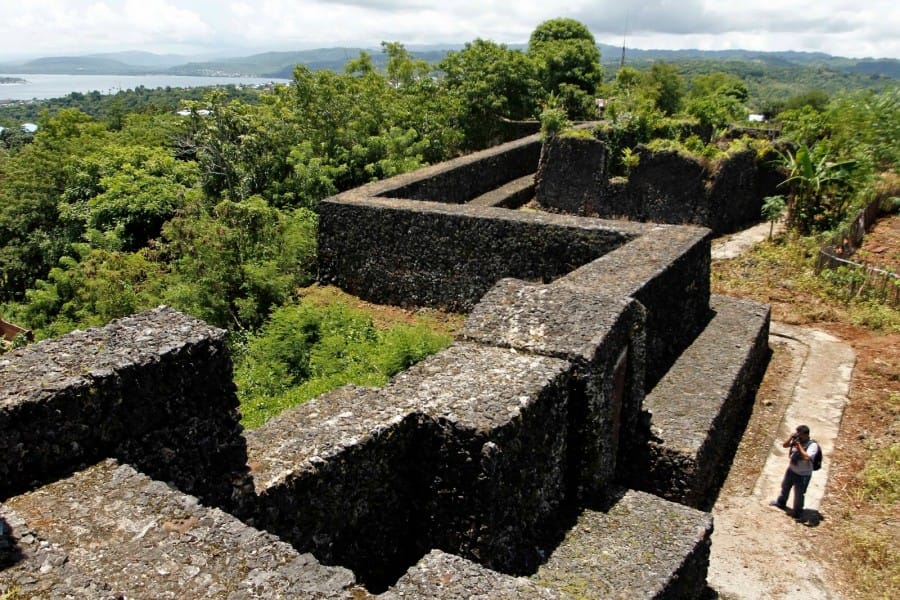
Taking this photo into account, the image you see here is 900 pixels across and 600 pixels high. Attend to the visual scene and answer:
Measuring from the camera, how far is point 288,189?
14750 millimetres

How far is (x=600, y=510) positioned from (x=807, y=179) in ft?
41.7

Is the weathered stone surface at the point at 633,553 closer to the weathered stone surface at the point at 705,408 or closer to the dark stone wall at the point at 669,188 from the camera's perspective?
the weathered stone surface at the point at 705,408

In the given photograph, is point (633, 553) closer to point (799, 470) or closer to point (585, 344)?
point (585, 344)

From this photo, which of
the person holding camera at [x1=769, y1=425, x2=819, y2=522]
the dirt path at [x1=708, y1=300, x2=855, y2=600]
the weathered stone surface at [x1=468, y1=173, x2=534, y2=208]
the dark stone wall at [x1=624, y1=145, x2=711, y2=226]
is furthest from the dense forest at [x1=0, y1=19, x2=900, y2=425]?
the person holding camera at [x1=769, y1=425, x2=819, y2=522]

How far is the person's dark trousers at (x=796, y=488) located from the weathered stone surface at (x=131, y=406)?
5.82m

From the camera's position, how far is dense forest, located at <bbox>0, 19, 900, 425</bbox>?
30.8ft

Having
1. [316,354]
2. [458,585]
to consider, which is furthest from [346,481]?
[316,354]

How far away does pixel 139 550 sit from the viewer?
2855 millimetres

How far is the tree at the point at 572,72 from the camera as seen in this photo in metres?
28.0

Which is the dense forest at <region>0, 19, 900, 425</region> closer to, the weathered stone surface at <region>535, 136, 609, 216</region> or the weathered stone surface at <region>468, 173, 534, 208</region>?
the weathered stone surface at <region>535, 136, 609, 216</region>

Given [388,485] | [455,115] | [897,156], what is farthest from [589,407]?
[897,156]

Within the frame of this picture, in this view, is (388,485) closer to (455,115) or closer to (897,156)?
(455,115)

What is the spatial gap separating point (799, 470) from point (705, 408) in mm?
1093

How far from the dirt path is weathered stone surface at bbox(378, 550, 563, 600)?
11.2 ft
